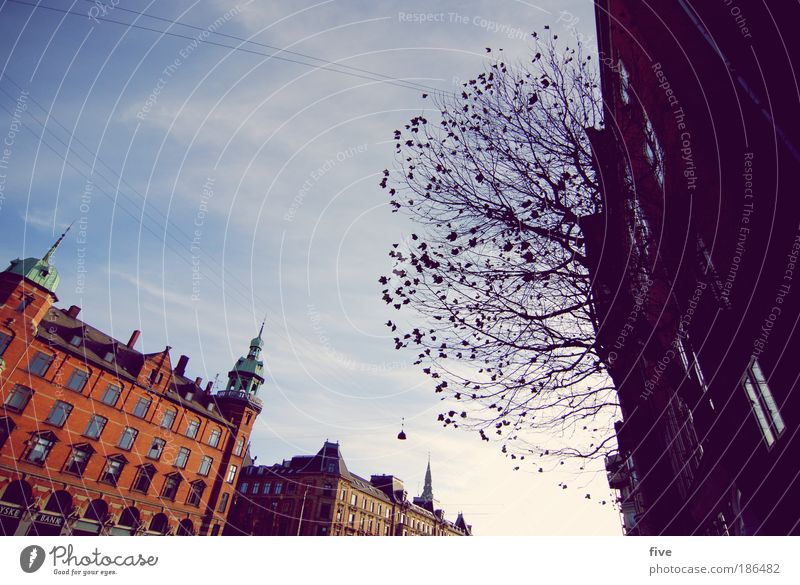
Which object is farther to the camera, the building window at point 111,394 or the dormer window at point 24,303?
the building window at point 111,394

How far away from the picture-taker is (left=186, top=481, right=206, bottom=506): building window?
3553cm

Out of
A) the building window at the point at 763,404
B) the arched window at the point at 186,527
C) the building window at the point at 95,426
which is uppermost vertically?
the building window at the point at 95,426

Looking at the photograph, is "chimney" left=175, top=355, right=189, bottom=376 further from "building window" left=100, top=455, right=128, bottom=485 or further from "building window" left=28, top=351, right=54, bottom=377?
"building window" left=28, top=351, right=54, bottom=377

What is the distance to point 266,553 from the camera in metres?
4.09

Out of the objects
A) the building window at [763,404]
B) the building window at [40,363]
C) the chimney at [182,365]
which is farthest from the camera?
the chimney at [182,365]

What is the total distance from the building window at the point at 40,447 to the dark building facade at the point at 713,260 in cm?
3657

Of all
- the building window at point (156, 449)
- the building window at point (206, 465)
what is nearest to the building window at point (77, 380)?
the building window at point (156, 449)

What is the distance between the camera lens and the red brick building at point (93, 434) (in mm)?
25766

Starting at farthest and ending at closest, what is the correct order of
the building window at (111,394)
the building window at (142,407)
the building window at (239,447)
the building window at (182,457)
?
the building window at (239,447) → the building window at (182,457) → the building window at (142,407) → the building window at (111,394)

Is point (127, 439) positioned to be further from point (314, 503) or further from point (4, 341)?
point (314, 503)

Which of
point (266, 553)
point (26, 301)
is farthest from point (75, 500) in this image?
point (266, 553)

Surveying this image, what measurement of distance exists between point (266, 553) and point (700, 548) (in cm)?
486

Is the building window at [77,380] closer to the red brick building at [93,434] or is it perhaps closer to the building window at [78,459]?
the red brick building at [93,434]

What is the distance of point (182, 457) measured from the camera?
3525cm
